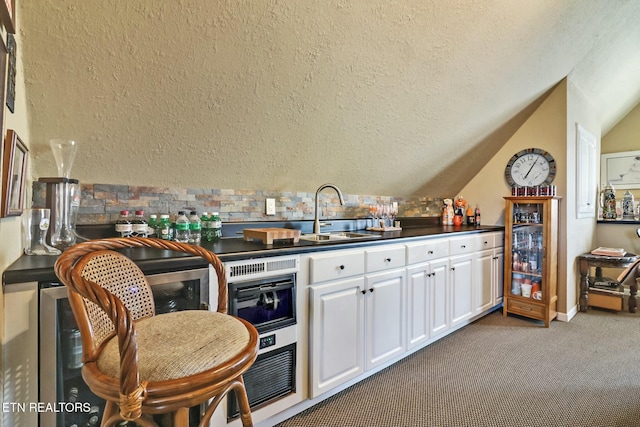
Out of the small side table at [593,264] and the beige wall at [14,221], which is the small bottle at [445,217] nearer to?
the small side table at [593,264]

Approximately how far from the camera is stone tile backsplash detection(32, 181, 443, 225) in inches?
66.2

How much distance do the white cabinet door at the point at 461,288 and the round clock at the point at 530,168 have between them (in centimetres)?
115

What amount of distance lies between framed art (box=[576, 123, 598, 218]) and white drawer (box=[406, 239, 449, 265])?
5.94 feet

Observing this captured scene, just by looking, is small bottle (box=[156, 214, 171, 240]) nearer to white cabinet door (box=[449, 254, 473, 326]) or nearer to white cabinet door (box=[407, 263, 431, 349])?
white cabinet door (box=[407, 263, 431, 349])

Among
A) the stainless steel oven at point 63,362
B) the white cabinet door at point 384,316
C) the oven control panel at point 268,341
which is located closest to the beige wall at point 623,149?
the white cabinet door at point 384,316

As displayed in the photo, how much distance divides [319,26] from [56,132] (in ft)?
4.35

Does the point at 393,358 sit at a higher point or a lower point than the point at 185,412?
lower

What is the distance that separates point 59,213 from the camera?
1.41m

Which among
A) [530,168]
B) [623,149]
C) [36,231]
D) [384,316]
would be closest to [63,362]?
[36,231]

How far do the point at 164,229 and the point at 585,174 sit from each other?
13.5 feet

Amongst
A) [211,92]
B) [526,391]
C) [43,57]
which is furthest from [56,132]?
[526,391]

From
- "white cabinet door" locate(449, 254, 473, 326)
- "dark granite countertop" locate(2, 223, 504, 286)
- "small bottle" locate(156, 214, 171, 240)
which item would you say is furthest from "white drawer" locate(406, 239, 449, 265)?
"small bottle" locate(156, 214, 171, 240)

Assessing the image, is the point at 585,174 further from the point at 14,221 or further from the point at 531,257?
the point at 14,221

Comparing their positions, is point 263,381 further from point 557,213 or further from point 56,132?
point 557,213
